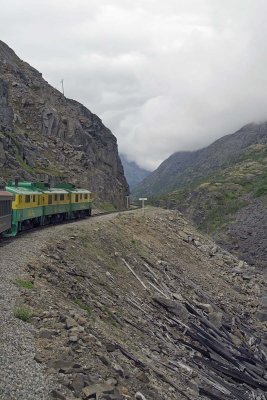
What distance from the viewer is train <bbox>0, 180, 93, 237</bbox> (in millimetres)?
29703

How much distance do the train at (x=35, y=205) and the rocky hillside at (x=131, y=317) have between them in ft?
5.83

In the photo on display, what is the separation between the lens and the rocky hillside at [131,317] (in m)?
12.8

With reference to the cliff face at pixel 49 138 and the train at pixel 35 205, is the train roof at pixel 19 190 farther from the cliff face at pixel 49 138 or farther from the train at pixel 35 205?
the cliff face at pixel 49 138

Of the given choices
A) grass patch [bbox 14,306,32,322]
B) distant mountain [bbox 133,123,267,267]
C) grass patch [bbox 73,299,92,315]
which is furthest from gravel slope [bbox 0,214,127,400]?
distant mountain [bbox 133,123,267,267]

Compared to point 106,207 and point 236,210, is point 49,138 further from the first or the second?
point 236,210

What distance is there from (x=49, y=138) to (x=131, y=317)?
205 ft

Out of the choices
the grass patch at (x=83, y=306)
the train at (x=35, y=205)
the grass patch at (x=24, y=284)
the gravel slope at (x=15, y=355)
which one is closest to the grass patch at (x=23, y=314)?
the gravel slope at (x=15, y=355)

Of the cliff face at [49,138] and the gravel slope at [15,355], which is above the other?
the cliff face at [49,138]

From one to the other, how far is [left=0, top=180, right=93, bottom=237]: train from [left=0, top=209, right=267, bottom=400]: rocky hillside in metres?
1.78

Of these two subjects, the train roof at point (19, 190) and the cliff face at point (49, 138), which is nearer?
the train roof at point (19, 190)

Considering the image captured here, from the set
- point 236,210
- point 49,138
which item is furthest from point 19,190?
point 236,210

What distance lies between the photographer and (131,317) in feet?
71.4

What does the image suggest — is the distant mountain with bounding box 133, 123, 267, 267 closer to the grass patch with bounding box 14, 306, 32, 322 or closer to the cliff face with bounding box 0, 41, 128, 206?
the cliff face with bounding box 0, 41, 128, 206

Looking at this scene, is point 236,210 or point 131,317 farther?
point 236,210
